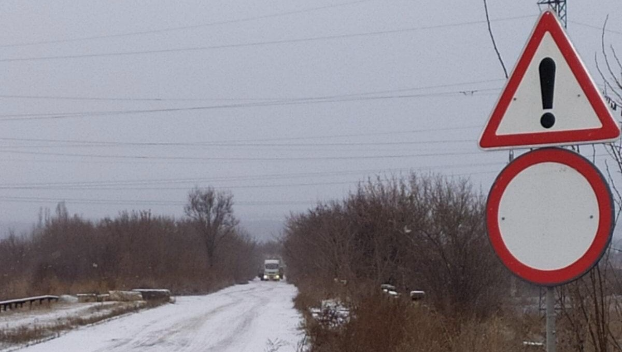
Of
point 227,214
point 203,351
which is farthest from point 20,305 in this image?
point 227,214

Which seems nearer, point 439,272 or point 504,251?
point 504,251

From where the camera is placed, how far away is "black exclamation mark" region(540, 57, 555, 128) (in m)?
3.32

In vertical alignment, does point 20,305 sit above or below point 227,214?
below

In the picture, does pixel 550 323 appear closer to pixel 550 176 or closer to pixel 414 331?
pixel 550 176

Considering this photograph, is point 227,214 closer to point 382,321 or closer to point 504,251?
point 382,321

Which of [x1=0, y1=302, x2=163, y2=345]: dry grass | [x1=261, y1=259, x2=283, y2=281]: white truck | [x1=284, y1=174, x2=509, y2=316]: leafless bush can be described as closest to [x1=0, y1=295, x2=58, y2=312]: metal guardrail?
[x1=0, y1=302, x2=163, y2=345]: dry grass

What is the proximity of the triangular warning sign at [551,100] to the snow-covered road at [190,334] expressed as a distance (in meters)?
14.7

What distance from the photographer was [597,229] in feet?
10.4

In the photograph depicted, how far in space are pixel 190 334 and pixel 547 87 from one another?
801 inches

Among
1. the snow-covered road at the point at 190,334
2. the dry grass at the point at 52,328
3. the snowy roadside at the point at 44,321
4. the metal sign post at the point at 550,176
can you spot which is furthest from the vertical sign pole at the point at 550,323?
the dry grass at the point at 52,328

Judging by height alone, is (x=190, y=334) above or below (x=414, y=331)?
below

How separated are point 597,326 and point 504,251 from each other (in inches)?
72.5

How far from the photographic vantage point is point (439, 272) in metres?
17.8

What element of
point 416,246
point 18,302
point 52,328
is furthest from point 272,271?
point 416,246
